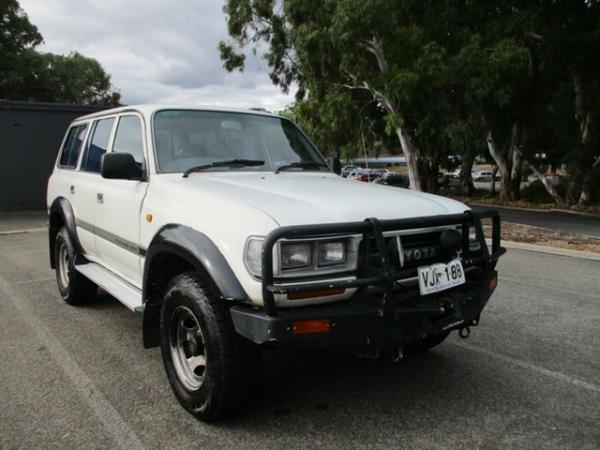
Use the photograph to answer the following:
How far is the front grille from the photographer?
2752 millimetres

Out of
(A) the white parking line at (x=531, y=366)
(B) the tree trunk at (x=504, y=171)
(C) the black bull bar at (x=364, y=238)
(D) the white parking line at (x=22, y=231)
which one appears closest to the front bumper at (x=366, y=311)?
(C) the black bull bar at (x=364, y=238)

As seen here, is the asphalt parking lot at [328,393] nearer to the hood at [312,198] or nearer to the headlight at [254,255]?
the headlight at [254,255]

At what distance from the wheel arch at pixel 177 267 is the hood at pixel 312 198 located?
0.31 metres

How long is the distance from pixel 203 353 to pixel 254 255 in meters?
0.83

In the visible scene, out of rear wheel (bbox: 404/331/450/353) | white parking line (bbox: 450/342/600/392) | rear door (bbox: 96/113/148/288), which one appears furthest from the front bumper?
rear door (bbox: 96/113/148/288)

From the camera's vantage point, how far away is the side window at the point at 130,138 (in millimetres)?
3892

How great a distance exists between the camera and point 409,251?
2928 mm

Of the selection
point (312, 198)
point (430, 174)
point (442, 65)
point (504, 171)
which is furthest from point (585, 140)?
point (312, 198)

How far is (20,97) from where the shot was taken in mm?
34750

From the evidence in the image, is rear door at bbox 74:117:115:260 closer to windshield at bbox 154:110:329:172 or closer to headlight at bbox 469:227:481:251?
windshield at bbox 154:110:329:172

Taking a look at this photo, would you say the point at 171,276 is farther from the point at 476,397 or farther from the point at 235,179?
the point at 476,397

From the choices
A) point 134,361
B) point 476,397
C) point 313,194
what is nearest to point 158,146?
point 313,194

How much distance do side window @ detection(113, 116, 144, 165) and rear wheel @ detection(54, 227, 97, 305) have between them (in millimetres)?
1360

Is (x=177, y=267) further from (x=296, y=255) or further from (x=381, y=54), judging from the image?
(x=381, y=54)
